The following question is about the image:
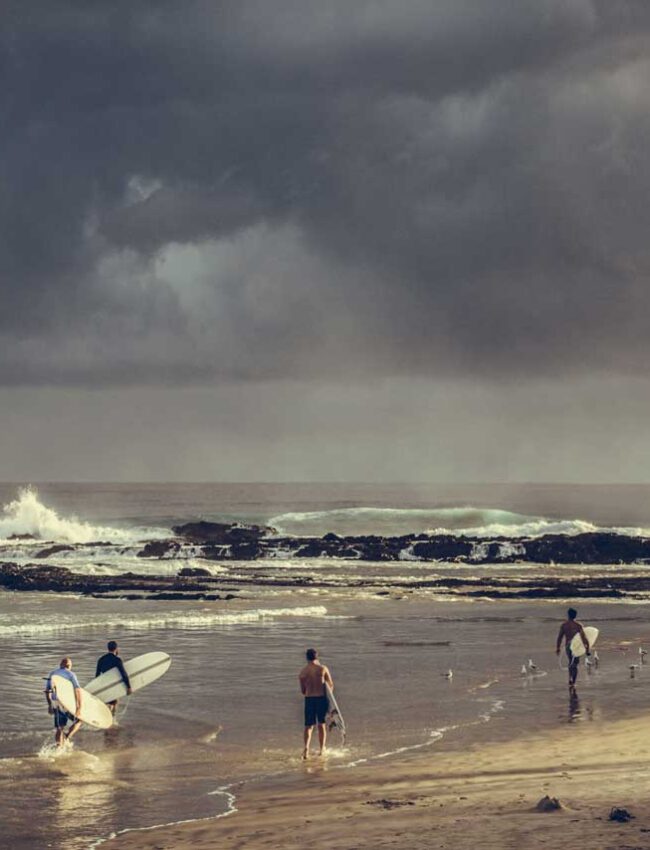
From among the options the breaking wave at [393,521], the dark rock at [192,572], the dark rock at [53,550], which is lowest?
the dark rock at [192,572]

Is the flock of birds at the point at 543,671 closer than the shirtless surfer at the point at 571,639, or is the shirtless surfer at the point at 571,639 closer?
the shirtless surfer at the point at 571,639

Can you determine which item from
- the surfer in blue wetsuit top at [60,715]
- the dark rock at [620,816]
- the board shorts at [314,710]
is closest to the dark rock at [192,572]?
the surfer in blue wetsuit top at [60,715]

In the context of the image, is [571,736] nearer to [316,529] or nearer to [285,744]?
[285,744]

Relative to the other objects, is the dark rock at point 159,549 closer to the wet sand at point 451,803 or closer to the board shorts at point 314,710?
the board shorts at point 314,710

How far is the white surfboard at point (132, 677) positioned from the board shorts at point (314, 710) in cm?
448

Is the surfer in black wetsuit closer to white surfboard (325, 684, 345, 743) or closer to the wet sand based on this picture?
white surfboard (325, 684, 345, 743)

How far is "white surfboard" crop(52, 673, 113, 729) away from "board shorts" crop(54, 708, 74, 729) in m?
0.09

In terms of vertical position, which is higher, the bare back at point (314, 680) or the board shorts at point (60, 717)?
A: the bare back at point (314, 680)

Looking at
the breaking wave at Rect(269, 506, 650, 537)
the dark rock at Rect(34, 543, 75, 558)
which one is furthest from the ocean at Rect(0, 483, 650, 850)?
the breaking wave at Rect(269, 506, 650, 537)

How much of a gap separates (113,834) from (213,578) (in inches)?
1575

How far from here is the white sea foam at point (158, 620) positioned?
112ft

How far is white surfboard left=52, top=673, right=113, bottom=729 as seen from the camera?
19.2 metres

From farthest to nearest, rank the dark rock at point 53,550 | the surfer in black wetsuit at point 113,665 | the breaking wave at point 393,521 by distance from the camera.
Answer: the breaking wave at point 393,521 → the dark rock at point 53,550 → the surfer in black wetsuit at point 113,665

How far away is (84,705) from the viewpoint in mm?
19781
